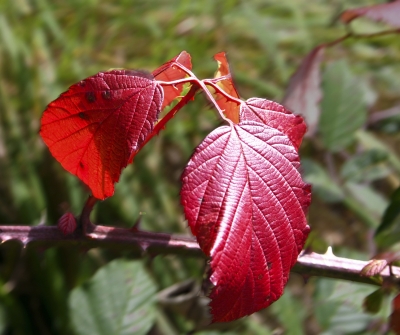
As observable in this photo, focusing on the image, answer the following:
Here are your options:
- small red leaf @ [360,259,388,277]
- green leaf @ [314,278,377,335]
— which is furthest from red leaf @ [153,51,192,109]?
green leaf @ [314,278,377,335]

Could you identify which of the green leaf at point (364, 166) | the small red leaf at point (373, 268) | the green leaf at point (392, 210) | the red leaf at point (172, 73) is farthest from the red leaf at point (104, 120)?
the green leaf at point (364, 166)

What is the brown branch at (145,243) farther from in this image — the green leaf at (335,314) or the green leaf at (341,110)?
the green leaf at (341,110)

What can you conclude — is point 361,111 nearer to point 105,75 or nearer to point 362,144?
point 362,144

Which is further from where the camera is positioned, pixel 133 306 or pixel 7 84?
pixel 7 84

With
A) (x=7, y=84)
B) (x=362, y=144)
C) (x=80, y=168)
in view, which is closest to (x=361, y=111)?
(x=362, y=144)

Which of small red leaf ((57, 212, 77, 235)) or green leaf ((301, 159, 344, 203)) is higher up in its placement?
small red leaf ((57, 212, 77, 235))

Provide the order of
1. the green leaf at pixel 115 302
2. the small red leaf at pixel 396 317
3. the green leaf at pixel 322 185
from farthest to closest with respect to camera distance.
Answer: the green leaf at pixel 322 185
the green leaf at pixel 115 302
the small red leaf at pixel 396 317

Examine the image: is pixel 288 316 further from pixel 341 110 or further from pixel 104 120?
pixel 104 120

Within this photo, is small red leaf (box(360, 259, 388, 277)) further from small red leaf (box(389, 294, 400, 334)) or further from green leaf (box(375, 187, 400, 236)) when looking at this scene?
green leaf (box(375, 187, 400, 236))
